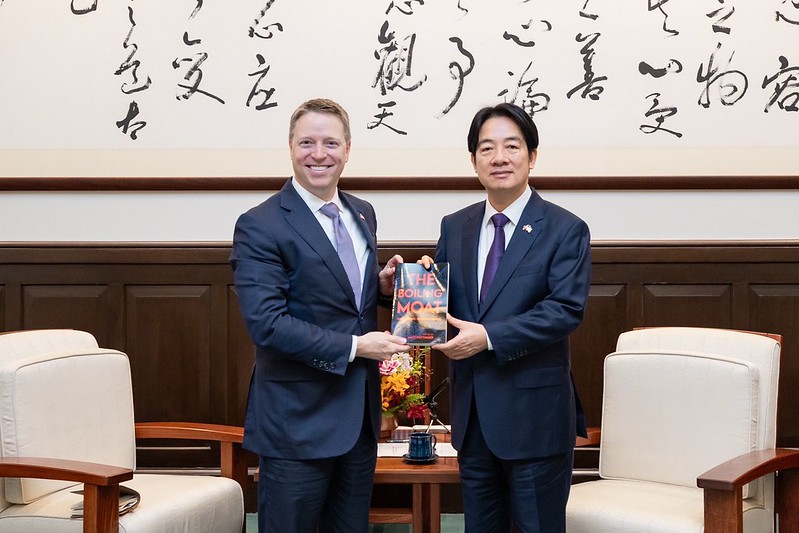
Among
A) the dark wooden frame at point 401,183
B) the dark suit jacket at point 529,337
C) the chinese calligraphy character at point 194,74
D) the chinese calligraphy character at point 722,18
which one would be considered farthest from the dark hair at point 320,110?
the chinese calligraphy character at point 722,18

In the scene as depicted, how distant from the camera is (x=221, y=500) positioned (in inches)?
97.6

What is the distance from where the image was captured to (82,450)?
244 centimetres

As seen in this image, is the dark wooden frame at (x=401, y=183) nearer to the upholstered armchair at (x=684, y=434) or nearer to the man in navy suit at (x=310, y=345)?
the upholstered armchair at (x=684, y=434)

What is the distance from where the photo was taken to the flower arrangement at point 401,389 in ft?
8.68

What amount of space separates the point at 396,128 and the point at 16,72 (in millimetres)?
1625

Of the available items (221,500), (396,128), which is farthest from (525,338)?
(396,128)

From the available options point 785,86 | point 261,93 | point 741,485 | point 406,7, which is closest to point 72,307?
point 261,93

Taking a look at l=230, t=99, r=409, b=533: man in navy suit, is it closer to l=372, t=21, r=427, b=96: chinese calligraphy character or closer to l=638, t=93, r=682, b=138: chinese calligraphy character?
l=372, t=21, r=427, b=96: chinese calligraphy character

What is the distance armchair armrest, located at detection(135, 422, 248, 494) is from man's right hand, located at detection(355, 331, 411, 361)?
815mm

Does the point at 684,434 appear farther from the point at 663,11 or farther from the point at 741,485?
the point at 663,11

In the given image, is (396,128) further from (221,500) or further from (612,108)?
(221,500)

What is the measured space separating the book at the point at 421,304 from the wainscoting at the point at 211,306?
137 centimetres

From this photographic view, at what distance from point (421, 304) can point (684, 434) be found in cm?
97

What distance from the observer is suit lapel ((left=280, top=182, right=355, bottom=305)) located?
200 centimetres
